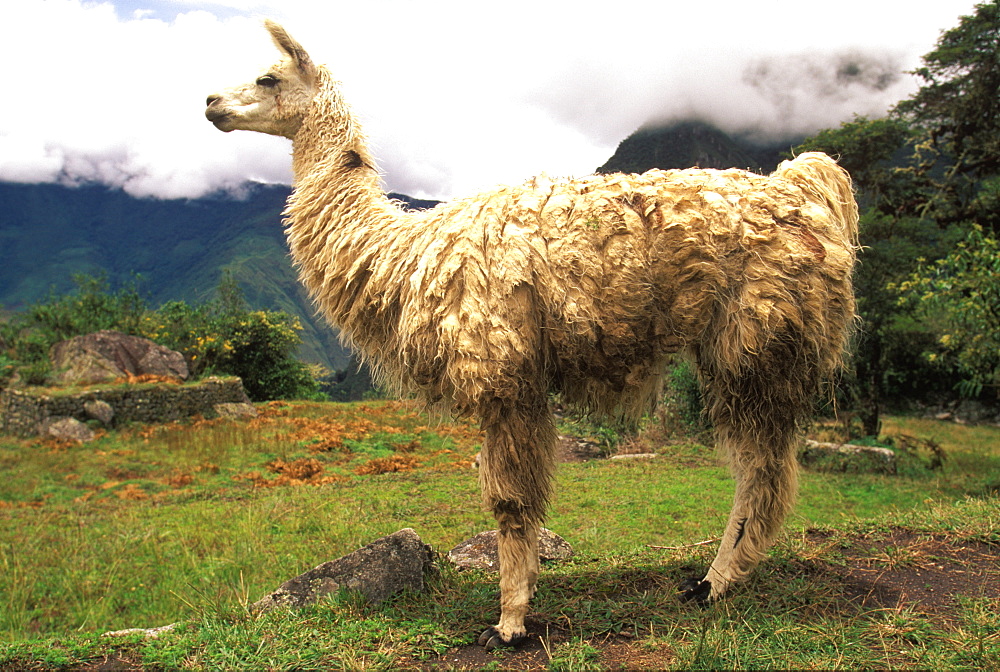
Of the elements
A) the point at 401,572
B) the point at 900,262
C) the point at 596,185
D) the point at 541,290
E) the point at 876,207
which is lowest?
the point at 401,572

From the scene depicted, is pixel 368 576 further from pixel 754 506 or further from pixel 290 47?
pixel 290 47

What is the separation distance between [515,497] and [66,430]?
13.5m

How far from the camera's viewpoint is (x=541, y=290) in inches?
126

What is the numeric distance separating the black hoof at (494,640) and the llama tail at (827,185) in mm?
2814

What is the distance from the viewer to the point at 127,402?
14.4 meters

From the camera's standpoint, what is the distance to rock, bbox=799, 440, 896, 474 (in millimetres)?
9898

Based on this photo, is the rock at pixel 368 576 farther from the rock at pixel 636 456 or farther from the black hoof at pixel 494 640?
the rock at pixel 636 456

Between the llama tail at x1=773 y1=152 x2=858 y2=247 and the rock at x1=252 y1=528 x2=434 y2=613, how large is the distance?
10.6ft

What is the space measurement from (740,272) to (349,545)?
14.6 ft

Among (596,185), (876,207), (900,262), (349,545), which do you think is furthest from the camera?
(876,207)

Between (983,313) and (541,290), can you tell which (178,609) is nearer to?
(541,290)

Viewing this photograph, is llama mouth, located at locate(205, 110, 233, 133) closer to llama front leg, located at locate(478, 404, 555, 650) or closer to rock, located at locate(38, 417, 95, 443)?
llama front leg, located at locate(478, 404, 555, 650)

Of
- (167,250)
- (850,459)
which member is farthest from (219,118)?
(167,250)

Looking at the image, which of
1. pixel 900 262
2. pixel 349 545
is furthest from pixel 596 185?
pixel 900 262
